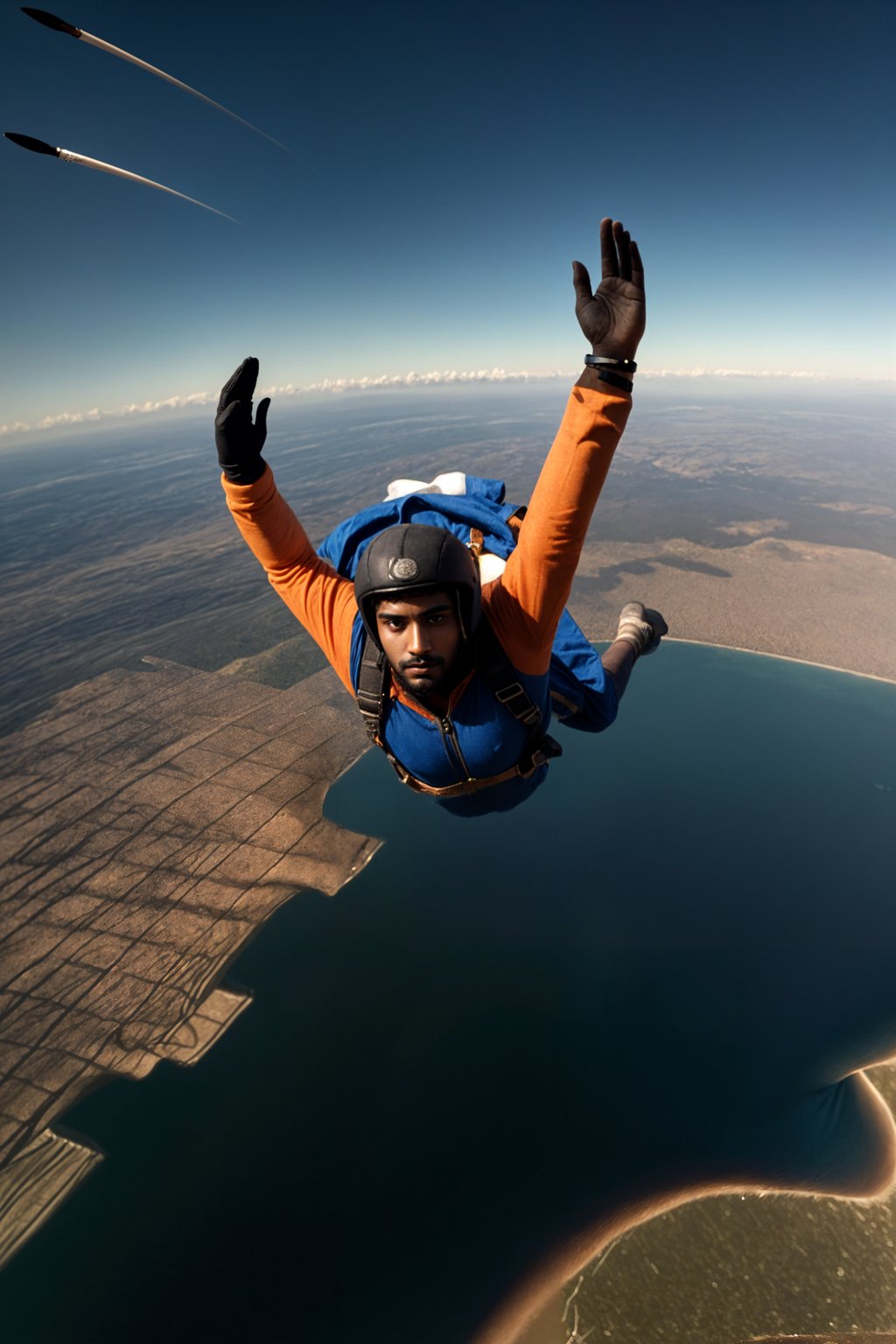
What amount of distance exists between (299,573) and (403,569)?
73 cm

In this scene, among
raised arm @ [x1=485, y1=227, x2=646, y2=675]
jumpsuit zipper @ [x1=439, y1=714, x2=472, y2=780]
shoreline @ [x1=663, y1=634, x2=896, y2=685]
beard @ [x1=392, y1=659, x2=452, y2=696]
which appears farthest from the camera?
shoreline @ [x1=663, y1=634, x2=896, y2=685]

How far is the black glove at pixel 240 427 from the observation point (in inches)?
76.7

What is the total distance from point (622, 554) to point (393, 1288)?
5589cm

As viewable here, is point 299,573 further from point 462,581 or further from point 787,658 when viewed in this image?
point 787,658

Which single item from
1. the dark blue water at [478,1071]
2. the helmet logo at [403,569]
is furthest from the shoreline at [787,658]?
the helmet logo at [403,569]

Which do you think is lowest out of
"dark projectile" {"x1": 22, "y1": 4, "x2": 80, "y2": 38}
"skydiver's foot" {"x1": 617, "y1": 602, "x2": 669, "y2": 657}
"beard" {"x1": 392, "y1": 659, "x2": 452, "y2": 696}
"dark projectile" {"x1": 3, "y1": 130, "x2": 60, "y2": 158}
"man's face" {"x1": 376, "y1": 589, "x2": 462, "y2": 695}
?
"skydiver's foot" {"x1": 617, "y1": 602, "x2": 669, "y2": 657}

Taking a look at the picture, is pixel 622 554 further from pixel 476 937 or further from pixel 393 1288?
pixel 393 1288

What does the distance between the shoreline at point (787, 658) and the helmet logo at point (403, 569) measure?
31.1 meters

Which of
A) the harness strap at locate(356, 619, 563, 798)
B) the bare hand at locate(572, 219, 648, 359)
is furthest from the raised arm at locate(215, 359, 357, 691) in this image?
the bare hand at locate(572, 219, 648, 359)

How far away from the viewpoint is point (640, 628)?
14.8ft

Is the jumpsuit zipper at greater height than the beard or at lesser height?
lesser

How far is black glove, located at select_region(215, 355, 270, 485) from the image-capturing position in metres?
1.95

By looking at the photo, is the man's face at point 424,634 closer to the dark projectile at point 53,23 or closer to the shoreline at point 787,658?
the dark projectile at point 53,23

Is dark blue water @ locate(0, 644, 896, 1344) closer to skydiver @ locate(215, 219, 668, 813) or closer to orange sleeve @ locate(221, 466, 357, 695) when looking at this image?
skydiver @ locate(215, 219, 668, 813)
